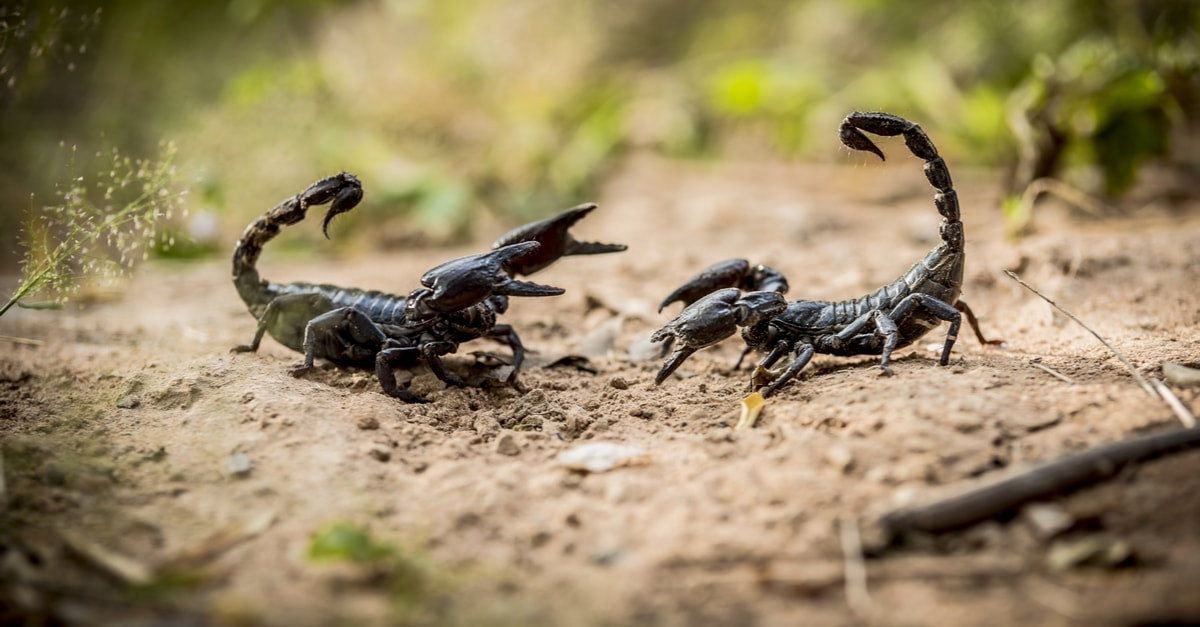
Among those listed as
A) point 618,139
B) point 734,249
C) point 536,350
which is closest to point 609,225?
point 734,249

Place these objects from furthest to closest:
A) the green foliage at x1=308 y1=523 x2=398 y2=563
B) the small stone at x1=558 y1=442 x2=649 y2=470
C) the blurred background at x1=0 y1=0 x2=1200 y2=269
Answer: the blurred background at x1=0 y1=0 x2=1200 y2=269 < the small stone at x1=558 y1=442 x2=649 y2=470 < the green foliage at x1=308 y1=523 x2=398 y2=563

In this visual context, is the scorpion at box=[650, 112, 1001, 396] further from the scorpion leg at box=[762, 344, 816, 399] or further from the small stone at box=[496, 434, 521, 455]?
the small stone at box=[496, 434, 521, 455]

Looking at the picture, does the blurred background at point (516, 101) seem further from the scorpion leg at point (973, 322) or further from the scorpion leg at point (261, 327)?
the scorpion leg at point (973, 322)

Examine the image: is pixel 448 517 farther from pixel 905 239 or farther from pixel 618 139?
pixel 618 139

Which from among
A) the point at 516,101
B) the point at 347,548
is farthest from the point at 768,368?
the point at 516,101

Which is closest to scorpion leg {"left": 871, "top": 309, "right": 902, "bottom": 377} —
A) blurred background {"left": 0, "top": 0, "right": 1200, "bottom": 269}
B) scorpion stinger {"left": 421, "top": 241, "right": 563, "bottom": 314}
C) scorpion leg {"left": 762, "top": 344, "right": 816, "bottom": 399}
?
scorpion leg {"left": 762, "top": 344, "right": 816, "bottom": 399}

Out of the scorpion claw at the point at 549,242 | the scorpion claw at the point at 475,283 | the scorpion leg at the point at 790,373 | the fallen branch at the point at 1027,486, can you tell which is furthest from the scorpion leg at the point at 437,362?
the fallen branch at the point at 1027,486

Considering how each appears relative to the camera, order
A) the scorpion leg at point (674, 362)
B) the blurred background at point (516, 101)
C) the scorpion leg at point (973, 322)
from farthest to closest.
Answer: the blurred background at point (516, 101)
the scorpion leg at point (973, 322)
the scorpion leg at point (674, 362)

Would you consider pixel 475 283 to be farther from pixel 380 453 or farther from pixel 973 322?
pixel 973 322
